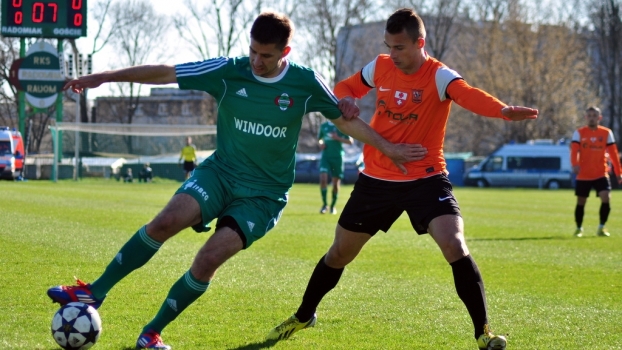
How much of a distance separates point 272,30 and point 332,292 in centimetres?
323

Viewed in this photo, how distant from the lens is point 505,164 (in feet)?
161

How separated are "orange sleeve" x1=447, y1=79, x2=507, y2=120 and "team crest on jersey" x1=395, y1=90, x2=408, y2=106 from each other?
1.00 feet

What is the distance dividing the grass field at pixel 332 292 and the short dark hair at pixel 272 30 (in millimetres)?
1981

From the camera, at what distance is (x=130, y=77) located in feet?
17.2

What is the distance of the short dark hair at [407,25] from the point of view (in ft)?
18.3

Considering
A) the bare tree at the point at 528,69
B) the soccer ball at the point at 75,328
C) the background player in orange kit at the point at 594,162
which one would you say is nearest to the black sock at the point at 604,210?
the background player in orange kit at the point at 594,162

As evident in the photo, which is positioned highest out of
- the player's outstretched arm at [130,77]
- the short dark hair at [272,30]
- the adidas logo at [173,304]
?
the short dark hair at [272,30]

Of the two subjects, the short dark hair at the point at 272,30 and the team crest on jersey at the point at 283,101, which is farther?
the team crest on jersey at the point at 283,101

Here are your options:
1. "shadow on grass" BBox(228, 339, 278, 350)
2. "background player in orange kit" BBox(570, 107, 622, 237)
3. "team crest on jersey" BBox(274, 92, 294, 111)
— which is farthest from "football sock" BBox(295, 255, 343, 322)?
"background player in orange kit" BBox(570, 107, 622, 237)

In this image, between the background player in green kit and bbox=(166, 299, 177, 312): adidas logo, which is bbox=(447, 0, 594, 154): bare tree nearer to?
the background player in green kit

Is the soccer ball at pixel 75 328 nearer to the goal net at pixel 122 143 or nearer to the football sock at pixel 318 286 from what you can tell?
the football sock at pixel 318 286

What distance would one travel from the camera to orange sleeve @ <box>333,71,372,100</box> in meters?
6.08

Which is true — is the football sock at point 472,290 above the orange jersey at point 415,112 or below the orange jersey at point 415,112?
below

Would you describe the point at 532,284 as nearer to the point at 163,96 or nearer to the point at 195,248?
the point at 195,248
